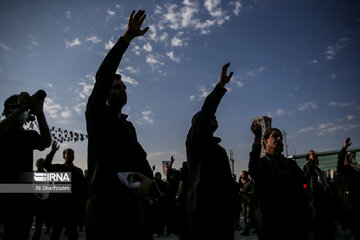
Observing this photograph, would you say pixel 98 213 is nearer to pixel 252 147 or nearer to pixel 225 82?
pixel 225 82

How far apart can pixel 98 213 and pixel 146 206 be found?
1.35ft

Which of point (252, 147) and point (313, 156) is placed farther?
point (313, 156)

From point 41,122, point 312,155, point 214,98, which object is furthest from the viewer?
point 312,155

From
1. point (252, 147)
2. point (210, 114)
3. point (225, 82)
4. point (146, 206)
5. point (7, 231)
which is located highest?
point (225, 82)

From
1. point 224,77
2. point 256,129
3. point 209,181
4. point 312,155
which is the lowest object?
point 209,181

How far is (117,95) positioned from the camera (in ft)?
7.28

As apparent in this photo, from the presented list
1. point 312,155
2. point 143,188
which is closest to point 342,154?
point 312,155

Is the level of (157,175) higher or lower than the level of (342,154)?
lower

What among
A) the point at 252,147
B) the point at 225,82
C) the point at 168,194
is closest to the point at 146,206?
the point at 225,82

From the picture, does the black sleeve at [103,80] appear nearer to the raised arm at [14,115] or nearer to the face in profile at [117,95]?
the face in profile at [117,95]

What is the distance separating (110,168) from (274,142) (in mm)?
2868

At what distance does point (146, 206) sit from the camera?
6.79 feet

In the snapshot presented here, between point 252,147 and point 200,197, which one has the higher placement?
point 252,147

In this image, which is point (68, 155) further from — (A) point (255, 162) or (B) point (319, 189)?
(B) point (319, 189)
